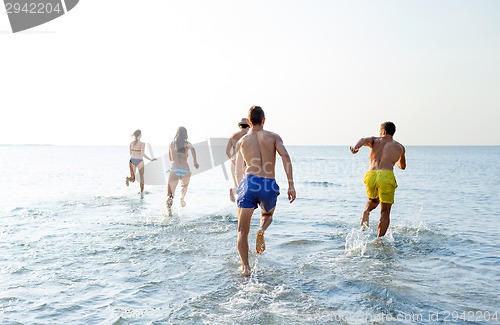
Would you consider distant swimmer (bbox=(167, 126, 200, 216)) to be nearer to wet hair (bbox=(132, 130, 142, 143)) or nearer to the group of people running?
wet hair (bbox=(132, 130, 142, 143))

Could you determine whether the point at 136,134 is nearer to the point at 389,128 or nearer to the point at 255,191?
the point at 389,128

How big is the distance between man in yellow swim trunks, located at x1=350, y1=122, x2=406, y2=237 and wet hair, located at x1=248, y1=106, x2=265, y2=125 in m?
2.69

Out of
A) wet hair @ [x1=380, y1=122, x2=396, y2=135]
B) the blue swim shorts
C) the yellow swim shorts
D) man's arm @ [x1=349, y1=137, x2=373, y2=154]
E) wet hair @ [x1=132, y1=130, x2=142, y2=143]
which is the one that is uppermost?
wet hair @ [x1=132, y1=130, x2=142, y2=143]

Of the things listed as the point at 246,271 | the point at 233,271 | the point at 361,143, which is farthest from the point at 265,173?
the point at 361,143

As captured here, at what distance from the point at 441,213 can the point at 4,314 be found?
40.0 ft

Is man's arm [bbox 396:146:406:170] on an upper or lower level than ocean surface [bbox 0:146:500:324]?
upper

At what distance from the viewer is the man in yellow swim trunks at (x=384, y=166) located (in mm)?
7582

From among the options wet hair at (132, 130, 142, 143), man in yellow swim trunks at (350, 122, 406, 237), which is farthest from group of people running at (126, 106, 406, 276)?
wet hair at (132, 130, 142, 143)

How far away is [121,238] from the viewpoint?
310 inches

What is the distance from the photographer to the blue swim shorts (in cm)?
550

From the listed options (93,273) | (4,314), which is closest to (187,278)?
(93,273)

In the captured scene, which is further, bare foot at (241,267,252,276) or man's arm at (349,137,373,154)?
man's arm at (349,137,373,154)

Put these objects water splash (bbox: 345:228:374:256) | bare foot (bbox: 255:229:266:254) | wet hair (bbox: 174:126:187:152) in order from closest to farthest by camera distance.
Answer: bare foot (bbox: 255:229:266:254) < water splash (bbox: 345:228:374:256) < wet hair (bbox: 174:126:187:152)

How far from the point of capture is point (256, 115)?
18.2ft
